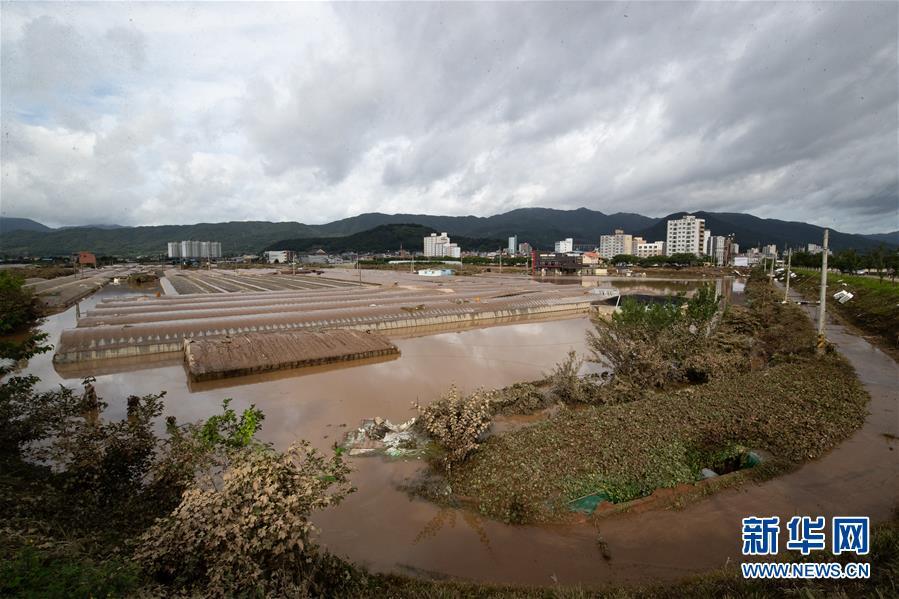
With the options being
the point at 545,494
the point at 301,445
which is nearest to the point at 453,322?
the point at 545,494

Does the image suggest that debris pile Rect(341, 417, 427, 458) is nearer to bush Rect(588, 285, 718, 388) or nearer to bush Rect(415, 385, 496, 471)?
bush Rect(415, 385, 496, 471)

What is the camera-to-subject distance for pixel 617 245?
544 feet

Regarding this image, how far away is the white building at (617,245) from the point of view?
531ft

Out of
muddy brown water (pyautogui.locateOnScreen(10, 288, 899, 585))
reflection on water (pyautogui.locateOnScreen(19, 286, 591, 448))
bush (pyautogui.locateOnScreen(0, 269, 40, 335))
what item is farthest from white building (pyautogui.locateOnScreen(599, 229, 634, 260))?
muddy brown water (pyautogui.locateOnScreen(10, 288, 899, 585))

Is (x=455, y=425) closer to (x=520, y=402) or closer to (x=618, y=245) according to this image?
(x=520, y=402)

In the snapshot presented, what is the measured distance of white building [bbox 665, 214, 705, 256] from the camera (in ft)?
428

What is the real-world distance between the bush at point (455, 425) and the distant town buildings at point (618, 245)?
161 meters

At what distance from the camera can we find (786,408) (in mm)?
10039

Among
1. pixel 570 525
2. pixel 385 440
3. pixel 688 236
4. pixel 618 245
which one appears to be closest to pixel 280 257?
pixel 618 245

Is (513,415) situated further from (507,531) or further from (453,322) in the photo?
(453,322)

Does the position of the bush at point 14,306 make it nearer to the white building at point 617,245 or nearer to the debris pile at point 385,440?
the debris pile at point 385,440

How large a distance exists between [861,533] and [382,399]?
11.6m

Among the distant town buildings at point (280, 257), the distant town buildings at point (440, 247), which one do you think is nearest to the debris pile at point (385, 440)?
the distant town buildings at point (280, 257)

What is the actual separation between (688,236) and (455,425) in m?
146
